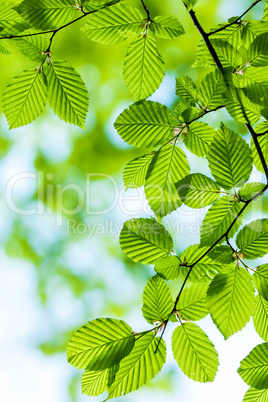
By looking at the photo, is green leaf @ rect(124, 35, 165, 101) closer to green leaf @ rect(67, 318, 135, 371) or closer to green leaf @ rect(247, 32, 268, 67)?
green leaf @ rect(247, 32, 268, 67)

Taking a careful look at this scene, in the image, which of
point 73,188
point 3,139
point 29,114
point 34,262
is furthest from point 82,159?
point 29,114

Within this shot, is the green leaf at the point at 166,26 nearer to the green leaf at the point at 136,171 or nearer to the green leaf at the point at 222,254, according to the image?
the green leaf at the point at 136,171

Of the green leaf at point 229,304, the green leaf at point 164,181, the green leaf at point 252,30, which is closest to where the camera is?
the green leaf at point 229,304

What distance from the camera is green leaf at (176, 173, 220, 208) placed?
759mm

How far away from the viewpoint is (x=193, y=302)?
31.3 inches

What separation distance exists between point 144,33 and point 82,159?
4.21 metres

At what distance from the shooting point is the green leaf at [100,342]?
716 mm

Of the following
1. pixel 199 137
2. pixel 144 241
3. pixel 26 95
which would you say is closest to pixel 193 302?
pixel 144 241

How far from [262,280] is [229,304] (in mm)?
97

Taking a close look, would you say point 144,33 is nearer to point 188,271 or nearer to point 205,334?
point 188,271

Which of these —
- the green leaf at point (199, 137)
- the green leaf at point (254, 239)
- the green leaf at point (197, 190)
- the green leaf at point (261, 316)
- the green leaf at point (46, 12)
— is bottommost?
the green leaf at point (261, 316)

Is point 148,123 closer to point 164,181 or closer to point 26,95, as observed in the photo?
point 164,181

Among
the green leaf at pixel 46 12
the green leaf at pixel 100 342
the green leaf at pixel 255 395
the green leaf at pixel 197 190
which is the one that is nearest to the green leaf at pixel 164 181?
the green leaf at pixel 197 190

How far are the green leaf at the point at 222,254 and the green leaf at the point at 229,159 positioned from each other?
0.13 metres
